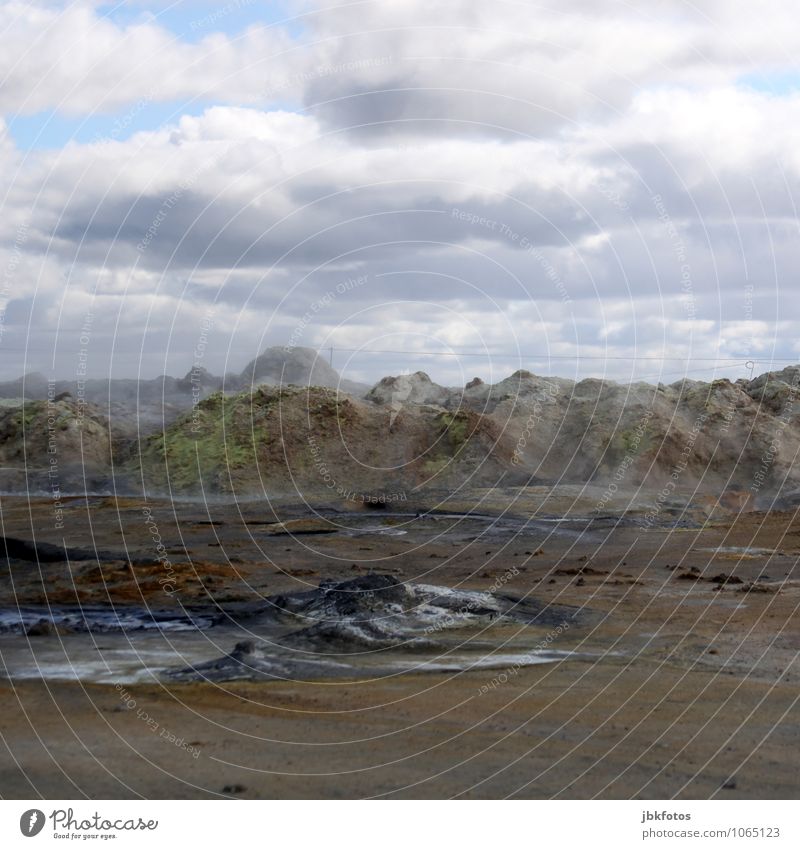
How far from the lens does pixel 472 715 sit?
1209 centimetres

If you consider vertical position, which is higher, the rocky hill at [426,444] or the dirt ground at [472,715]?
the rocky hill at [426,444]

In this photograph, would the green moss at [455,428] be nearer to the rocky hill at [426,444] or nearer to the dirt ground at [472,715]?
the rocky hill at [426,444]

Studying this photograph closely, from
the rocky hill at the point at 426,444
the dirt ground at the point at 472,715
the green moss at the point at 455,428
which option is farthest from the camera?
the green moss at the point at 455,428

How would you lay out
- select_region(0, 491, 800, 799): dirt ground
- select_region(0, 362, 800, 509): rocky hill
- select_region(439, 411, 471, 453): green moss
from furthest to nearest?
select_region(439, 411, 471, 453): green moss, select_region(0, 362, 800, 509): rocky hill, select_region(0, 491, 800, 799): dirt ground

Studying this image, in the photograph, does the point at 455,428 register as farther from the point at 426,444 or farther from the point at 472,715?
the point at 472,715

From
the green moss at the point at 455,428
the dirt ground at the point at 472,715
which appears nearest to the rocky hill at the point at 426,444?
the green moss at the point at 455,428

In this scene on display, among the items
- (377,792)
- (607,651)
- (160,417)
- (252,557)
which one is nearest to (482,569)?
(252,557)

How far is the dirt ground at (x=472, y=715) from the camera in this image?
999cm

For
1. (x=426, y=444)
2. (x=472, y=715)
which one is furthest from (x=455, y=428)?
(x=472, y=715)

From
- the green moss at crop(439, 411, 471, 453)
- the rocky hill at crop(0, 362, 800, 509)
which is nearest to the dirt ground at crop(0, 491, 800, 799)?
the rocky hill at crop(0, 362, 800, 509)

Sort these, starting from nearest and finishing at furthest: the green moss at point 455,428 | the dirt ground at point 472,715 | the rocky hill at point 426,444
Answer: the dirt ground at point 472,715 < the rocky hill at point 426,444 < the green moss at point 455,428

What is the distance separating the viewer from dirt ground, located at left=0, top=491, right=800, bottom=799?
9.99 m

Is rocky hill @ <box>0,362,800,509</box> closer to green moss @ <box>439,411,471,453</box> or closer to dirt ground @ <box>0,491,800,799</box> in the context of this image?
green moss @ <box>439,411,471,453</box>

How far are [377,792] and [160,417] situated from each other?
40111 millimetres
